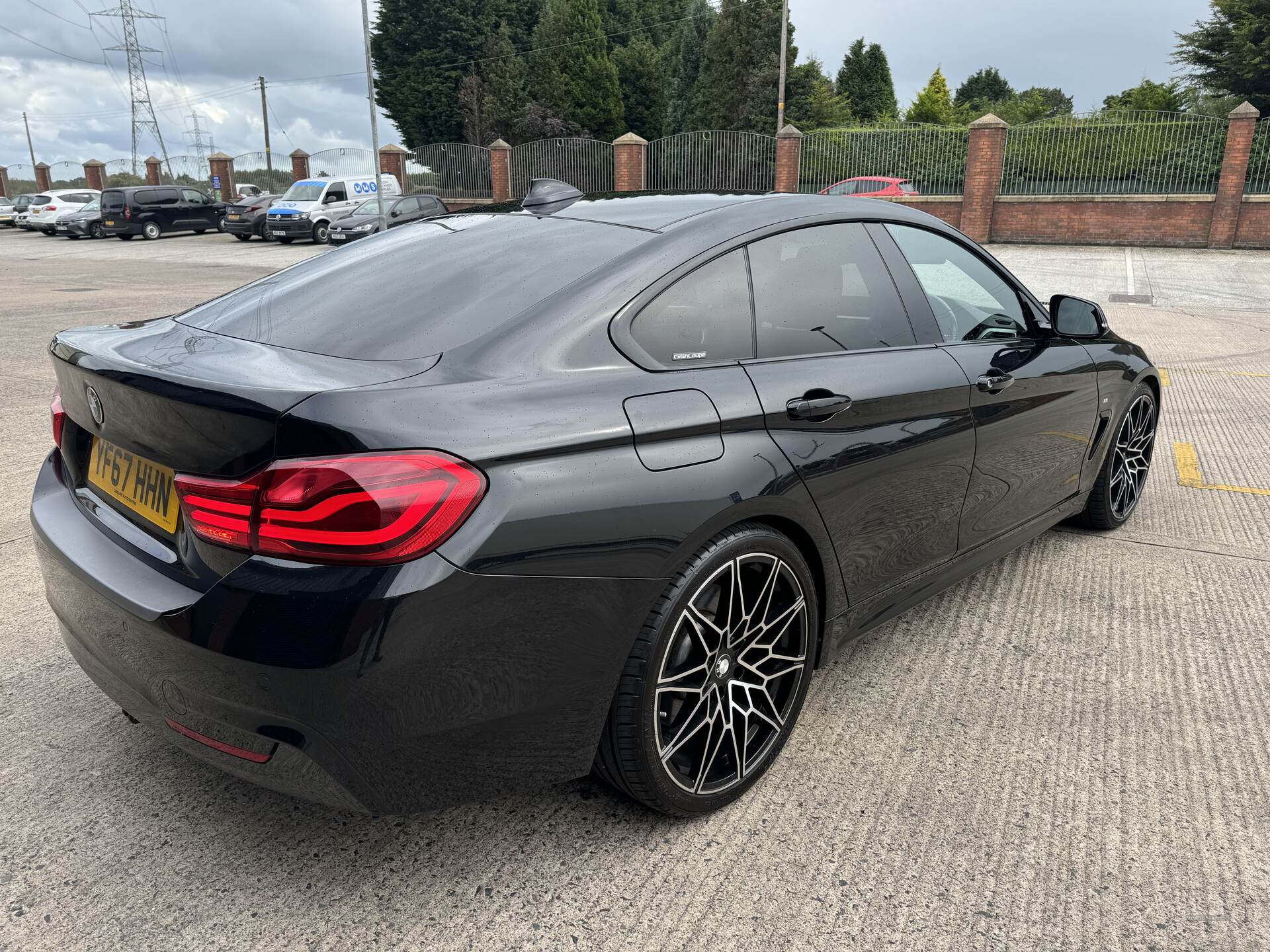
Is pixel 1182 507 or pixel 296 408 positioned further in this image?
pixel 1182 507

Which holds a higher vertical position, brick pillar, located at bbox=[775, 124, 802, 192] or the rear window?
brick pillar, located at bbox=[775, 124, 802, 192]

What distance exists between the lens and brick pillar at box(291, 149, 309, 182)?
40.7 m

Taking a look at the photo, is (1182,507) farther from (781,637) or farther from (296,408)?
(296,408)

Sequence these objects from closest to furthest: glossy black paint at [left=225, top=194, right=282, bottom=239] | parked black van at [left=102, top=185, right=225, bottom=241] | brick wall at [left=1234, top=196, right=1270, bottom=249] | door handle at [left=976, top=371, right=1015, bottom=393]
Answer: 1. door handle at [left=976, top=371, right=1015, bottom=393]
2. brick wall at [left=1234, top=196, right=1270, bottom=249]
3. glossy black paint at [left=225, top=194, right=282, bottom=239]
4. parked black van at [left=102, top=185, right=225, bottom=241]

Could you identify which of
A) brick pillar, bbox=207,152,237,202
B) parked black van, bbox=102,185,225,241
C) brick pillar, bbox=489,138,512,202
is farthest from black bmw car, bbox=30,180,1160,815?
brick pillar, bbox=207,152,237,202

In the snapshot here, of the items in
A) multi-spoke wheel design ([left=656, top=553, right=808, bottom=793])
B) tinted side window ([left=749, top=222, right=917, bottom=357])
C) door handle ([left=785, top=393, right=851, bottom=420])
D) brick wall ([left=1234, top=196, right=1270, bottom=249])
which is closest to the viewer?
multi-spoke wheel design ([left=656, top=553, right=808, bottom=793])

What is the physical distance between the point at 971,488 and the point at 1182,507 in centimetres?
246

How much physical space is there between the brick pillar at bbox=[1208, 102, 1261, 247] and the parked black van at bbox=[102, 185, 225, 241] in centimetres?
2856

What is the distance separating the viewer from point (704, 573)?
226 centimetres

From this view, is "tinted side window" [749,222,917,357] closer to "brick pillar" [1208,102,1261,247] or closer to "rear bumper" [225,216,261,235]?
"brick pillar" [1208,102,1261,247]

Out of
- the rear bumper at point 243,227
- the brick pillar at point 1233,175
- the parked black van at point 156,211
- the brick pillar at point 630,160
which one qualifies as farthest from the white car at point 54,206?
the brick pillar at point 1233,175

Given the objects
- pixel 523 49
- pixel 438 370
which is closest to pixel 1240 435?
pixel 438 370

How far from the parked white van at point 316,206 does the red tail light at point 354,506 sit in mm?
28725

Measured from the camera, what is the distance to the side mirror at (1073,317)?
12.2 ft
